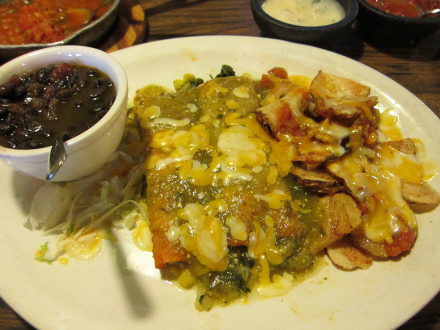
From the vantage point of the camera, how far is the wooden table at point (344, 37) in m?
3.57

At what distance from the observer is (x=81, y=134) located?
187cm

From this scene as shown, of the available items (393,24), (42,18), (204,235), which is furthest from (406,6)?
(42,18)

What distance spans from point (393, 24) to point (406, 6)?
0.46 metres

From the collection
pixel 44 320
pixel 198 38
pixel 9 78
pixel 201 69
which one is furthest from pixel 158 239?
pixel 198 38

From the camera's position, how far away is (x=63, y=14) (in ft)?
13.7

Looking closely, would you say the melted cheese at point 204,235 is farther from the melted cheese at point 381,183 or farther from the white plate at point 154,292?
the melted cheese at point 381,183

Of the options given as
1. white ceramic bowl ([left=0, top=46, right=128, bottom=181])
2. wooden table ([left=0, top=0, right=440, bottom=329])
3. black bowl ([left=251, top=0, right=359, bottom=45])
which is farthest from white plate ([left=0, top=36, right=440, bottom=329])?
black bowl ([left=251, top=0, right=359, bottom=45])

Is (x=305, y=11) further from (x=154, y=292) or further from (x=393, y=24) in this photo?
(x=154, y=292)

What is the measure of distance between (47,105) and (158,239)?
1.04 m

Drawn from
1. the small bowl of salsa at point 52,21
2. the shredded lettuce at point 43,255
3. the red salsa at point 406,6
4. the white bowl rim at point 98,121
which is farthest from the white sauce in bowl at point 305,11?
the shredded lettuce at point 43,255

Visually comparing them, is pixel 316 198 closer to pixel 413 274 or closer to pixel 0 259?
pixel 413 274

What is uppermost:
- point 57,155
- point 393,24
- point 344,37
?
point 57,155

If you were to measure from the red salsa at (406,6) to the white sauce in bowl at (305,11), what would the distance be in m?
0.44

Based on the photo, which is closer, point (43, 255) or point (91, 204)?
point (43, 255)
